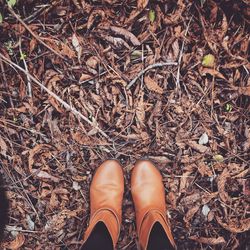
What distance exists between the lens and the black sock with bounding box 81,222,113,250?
5.97 ft

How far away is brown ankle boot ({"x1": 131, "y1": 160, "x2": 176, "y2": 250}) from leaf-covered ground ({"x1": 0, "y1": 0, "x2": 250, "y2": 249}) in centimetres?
7

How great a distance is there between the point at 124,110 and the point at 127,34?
0.43 meters

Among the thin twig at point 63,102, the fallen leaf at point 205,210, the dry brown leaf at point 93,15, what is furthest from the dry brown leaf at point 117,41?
the fallen leaf at point 205,210

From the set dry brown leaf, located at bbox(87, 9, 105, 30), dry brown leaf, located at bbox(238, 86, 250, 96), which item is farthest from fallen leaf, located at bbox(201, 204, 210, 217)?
dry brown leaf, located at bbox(87, 9, 105, 30)

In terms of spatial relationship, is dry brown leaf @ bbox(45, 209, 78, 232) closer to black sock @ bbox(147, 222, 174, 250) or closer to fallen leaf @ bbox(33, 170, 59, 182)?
fallen leaf @ bbox(33, 170, 59, 182)

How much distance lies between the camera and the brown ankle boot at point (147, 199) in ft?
6.11

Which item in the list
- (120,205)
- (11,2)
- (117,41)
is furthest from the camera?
(120,205)

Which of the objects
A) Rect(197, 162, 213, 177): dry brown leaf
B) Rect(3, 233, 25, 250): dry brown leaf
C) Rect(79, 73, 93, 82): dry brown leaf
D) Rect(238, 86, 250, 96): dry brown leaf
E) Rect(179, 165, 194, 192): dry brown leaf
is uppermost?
Rect(238, 86, 250, 96): dry brown leaf

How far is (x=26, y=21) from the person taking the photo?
6.18ft

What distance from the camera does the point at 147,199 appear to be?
6.51ft

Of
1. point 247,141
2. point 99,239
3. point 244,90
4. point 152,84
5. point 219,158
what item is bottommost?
point 99,239

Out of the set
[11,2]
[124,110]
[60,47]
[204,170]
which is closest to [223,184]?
[204,170]

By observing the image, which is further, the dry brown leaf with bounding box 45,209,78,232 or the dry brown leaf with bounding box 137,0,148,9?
the dry brown leaf with bounding box 45,209,78,232

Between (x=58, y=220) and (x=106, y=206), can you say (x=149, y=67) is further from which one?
(x=58, y=220)
